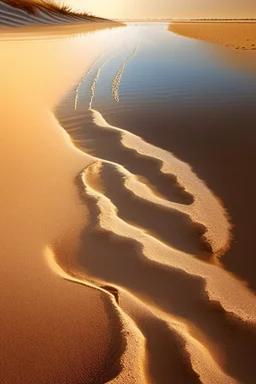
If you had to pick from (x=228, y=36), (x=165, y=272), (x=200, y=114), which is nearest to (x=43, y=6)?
(x=228, y=36)

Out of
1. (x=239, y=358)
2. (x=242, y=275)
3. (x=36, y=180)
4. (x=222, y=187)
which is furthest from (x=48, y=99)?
(x=239, y=358)

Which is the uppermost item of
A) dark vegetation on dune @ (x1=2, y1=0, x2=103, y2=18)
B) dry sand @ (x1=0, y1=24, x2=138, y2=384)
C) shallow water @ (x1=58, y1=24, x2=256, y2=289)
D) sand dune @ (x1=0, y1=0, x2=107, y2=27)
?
dark vegetation on dune @ (x1=2, y1=0, x2=103, y2=18)

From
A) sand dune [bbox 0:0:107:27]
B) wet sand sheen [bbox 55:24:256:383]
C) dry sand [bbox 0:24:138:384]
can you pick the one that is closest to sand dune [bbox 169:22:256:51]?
sand dune [bbox 0:0:107:27]

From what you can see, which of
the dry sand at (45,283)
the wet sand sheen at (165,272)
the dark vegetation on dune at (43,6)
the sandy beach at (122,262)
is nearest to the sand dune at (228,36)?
the dark vegetation on dune at (43,6)

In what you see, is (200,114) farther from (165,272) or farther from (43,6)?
(43,6)

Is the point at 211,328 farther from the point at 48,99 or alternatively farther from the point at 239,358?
the point at 48,99

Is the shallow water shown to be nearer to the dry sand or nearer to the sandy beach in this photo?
the sandy beach
